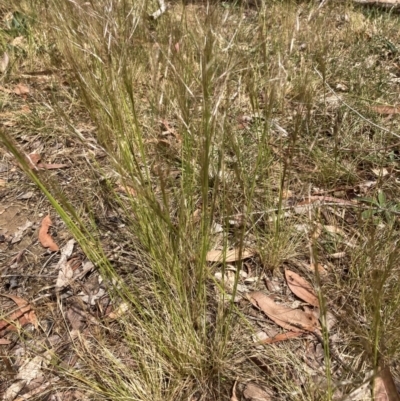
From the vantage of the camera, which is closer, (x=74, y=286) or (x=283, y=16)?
(x=74, y=286)

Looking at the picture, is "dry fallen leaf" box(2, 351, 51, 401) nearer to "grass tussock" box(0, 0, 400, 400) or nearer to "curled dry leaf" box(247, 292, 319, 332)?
"grass tussock" box(0, 0, 400, 400)

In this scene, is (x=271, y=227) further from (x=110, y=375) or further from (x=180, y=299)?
(x=110, y=375)

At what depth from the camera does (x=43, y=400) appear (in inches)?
32.2

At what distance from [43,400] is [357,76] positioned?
172cm

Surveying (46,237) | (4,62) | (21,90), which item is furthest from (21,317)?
(4,62)

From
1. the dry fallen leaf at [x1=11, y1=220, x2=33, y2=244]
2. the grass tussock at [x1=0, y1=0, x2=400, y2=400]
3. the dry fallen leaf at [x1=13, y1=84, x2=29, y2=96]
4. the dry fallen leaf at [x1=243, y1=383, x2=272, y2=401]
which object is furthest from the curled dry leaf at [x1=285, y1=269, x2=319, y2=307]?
the dry fallen leaf at [x1=13, y1=84, x2=29, y2=96]

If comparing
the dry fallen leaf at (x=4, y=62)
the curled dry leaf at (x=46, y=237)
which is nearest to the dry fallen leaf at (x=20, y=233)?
the curled dry leaf at (x=46, y=237)

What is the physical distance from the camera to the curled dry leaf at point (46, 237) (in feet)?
3.76

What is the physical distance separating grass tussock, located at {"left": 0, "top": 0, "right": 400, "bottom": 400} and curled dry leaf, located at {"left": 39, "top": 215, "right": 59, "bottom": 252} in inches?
4.0

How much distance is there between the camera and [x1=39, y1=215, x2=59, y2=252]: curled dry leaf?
3.76ft

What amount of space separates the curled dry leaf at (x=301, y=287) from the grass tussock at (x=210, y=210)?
33mm

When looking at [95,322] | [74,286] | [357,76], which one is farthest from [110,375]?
[357,76]

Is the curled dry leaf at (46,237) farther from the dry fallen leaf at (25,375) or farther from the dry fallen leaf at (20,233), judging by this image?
the dry fallen leaf at (25,375)

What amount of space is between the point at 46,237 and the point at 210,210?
2.11 ft
